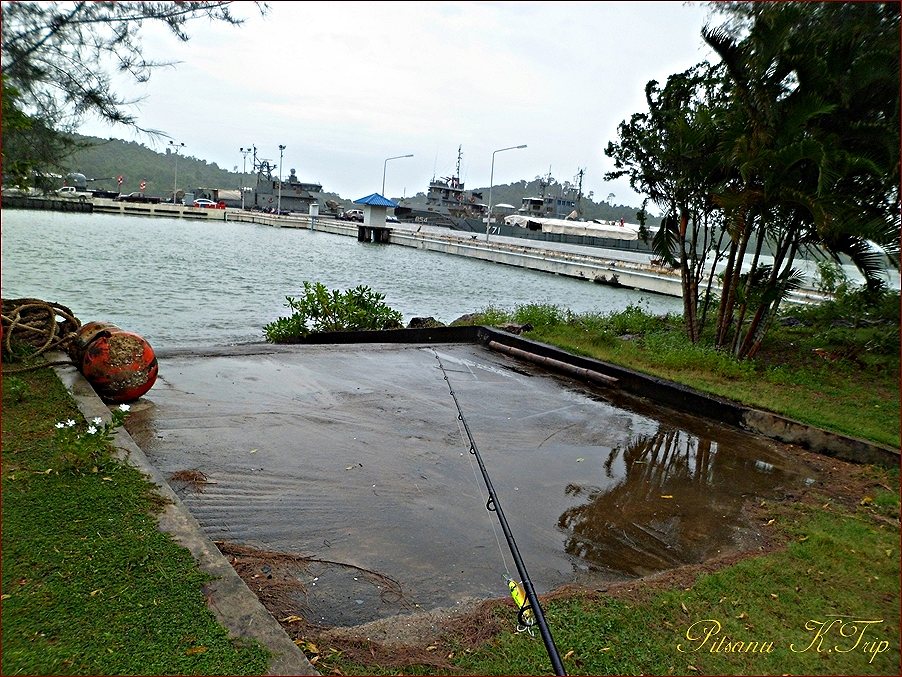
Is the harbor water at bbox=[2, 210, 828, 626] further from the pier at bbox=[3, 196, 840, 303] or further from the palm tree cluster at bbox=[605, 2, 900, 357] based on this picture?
the pier at bbox=[3, 196, 840, 303]

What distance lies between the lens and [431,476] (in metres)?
5.17

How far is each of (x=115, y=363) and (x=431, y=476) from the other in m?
3.06

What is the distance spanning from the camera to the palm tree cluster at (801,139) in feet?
25.5

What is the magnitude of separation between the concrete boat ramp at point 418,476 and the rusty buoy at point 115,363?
0.16 m

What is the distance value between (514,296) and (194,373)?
19.2 meters

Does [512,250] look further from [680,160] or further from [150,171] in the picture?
[150,171]

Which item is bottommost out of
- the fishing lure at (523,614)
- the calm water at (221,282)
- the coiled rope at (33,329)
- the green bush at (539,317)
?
the calm water at (221,282)

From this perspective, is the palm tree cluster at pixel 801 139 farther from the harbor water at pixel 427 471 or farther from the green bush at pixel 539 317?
the green bush at pixel 539 317

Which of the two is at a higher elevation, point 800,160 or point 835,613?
point 800,160

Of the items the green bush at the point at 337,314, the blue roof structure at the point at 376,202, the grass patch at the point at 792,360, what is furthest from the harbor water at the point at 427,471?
the blue roof structure at the point at 376,202

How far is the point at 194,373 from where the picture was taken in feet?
24.8

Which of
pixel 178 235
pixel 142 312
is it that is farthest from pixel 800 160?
pixel 178 235

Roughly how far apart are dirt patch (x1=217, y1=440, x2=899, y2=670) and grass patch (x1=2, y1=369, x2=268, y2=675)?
0.43 metres

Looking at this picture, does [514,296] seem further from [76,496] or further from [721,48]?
[76,496]
